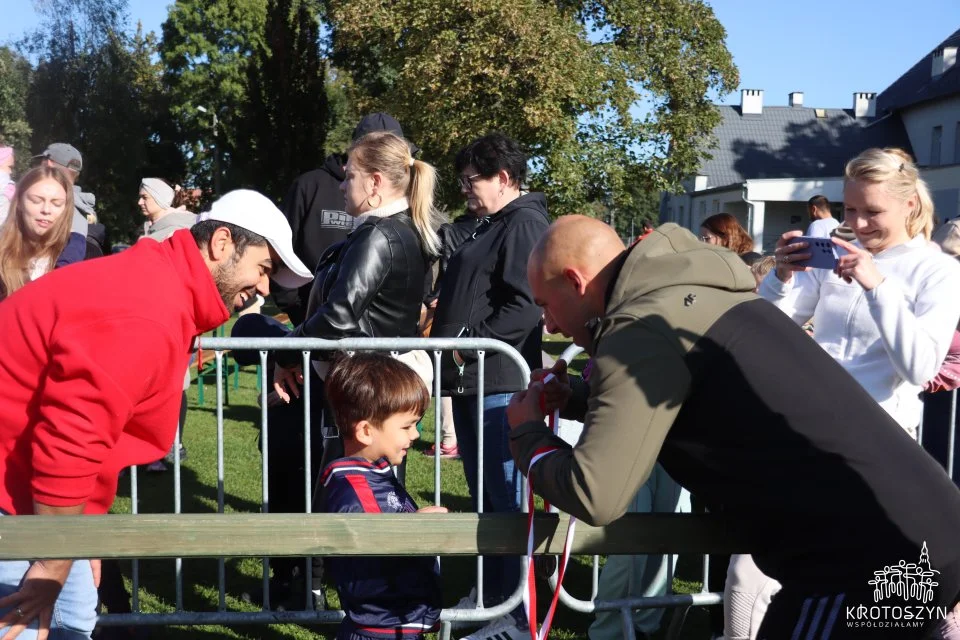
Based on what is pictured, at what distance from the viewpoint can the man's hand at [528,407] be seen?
2.41 m

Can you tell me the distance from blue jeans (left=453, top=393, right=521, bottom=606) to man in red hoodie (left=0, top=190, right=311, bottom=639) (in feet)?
6.15

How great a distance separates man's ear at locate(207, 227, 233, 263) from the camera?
8.92 ft

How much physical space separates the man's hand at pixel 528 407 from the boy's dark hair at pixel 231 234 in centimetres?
90

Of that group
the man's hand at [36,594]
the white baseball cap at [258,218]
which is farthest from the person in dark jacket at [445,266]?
the man's hand at [36,594]

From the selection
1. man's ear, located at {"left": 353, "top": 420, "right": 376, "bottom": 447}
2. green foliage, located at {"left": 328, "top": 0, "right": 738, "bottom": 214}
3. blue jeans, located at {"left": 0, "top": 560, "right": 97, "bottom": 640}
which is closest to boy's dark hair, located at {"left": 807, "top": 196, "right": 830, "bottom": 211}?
man's ear, located at {"left": 353, "top": 420, "right": 376, "bottom": 447}

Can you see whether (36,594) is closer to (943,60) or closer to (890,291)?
(890,291)

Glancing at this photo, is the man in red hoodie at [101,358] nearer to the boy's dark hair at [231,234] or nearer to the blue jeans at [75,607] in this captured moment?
the boy's dark hair at [231,234]

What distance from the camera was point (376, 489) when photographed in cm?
331

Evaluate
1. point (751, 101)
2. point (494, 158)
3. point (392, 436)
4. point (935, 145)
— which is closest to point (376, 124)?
point (494, 158)

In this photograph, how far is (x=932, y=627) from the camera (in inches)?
86.7

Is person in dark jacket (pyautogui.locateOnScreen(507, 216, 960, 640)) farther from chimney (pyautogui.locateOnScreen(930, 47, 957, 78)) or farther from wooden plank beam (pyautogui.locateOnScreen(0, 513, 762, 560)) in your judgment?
chimney (pyautogui.locateOnScreen(930, 47, 957, 78))

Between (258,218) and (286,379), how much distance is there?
5.63 ft

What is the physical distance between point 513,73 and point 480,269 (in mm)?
20181

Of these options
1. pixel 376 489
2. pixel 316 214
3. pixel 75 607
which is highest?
pixel 316 214
